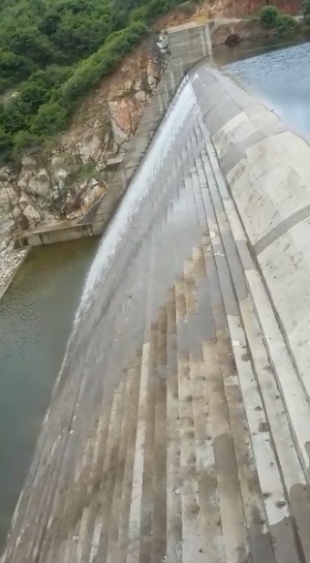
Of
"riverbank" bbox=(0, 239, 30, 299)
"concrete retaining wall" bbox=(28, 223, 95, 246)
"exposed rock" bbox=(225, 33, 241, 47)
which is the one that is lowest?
"riverbank" bbox=(0, 239, 30, 299)

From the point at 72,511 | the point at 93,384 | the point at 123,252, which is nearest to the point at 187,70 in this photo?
the point at 123,252

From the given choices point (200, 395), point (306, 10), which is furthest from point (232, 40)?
point (200, 395)

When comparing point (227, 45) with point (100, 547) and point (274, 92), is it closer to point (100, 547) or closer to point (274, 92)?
point (274, 92)

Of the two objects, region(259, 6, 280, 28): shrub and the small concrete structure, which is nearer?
the small concrete structure

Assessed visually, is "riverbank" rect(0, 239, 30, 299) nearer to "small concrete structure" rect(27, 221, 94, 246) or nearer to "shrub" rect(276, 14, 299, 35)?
"small concrete structure" rect(27, 221, 94, 246)

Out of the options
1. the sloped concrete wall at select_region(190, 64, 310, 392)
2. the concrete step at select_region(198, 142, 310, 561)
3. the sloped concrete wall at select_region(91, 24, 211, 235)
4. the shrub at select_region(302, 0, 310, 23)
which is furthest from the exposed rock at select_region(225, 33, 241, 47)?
the concrete step at select_region(198, 142, 310, 561)
